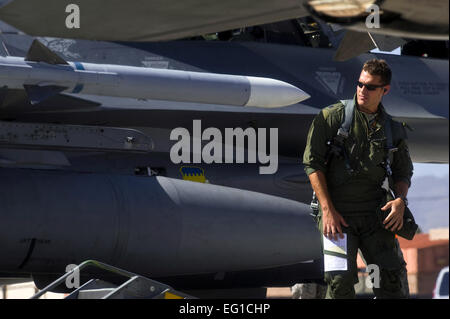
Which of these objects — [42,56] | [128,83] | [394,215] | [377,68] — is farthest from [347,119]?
[42,56]

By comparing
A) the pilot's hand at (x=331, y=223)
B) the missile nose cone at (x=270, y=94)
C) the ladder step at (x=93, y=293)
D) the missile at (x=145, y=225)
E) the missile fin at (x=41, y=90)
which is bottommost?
the ladder step at (x=93, y=293)

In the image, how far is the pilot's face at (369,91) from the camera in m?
4.93

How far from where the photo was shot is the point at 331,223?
16.0 ft

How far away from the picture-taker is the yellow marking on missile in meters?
9.08

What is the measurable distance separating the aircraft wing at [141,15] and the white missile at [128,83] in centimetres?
61

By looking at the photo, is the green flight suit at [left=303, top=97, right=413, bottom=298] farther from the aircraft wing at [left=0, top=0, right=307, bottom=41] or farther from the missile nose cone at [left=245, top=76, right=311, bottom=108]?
the missile nose cone at [left=245, top=76, right=311, bottom=108]

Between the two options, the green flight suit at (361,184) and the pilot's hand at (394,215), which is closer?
the pilot's hand at (394,215)

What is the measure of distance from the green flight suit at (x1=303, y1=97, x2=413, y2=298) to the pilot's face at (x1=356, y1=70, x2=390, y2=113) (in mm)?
62

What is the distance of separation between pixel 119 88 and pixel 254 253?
2224mm

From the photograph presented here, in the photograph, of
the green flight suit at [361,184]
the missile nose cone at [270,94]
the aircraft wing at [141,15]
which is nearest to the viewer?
the green flight suit at [361,184]

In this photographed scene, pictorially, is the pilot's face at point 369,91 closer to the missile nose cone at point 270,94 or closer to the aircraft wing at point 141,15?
the aircraft wing at point 141,15

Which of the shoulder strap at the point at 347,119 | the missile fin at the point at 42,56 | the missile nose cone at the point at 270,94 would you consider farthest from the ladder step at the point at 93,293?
the missile nose cone at the point at 270,94

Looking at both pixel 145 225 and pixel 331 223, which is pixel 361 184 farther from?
pixel 145 225

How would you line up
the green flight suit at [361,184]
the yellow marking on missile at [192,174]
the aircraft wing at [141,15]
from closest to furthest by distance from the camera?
1. the green flight suit at [361,184]
2. the aircraft wing at [141,15]
3. the yellow marking on missile at [192,174]
